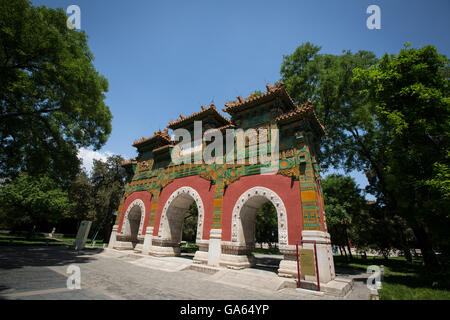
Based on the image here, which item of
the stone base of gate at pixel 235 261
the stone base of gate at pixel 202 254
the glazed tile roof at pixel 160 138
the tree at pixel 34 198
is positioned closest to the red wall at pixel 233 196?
the stone base of gate at pixel 202 254

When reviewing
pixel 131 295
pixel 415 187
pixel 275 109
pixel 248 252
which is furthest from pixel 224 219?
pixel 415 187

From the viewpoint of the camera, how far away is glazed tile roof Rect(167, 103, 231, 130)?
1362 cm

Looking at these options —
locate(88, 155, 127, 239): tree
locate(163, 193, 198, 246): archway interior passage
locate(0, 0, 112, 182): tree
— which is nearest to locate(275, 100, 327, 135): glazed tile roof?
locate(163, 193, 198, 246): archway interior passage

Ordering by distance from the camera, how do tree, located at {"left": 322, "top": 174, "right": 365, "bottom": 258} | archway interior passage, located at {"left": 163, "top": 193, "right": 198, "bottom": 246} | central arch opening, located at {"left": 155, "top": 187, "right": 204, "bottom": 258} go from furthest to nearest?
tree, located at {"left": 322, "top": 174, "right": 365, "bottom": 258}, archway interior passage, located at {"left": 163, "top": 193, "right": 198, "bottom": 246}, central arch opening, located at {"left": 155, "top": 187, "right": 204, "bottom": 258}

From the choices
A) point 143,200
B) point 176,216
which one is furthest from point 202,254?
point 143,200

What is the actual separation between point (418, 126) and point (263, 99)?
7.26 m

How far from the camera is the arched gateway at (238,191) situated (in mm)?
9047

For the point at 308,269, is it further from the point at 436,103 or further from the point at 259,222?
the point at 259,222

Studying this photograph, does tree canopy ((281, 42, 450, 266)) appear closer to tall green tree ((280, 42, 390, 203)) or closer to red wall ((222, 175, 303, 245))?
tall green tree ((280, 42, 390, 203))

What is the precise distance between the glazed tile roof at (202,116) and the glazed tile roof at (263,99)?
4.10ft

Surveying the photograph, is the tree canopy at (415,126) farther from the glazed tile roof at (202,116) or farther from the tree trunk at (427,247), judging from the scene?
the glazed tile roof at (202,116)

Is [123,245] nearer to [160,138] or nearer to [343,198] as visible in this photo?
[160,138]

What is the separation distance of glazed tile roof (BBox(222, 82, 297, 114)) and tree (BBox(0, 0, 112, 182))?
7.82 metres

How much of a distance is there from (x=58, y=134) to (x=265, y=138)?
1249cm
